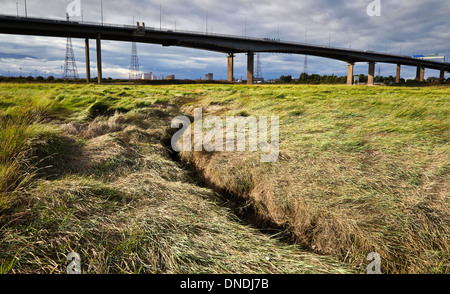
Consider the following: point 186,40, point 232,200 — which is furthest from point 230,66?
point 232,200

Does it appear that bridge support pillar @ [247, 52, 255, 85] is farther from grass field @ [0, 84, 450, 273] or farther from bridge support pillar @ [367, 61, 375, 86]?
grass field @ [0, 84, 450, 273]

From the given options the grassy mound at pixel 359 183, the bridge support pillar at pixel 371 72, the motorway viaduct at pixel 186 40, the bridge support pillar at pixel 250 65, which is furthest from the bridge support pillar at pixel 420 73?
the grassy mound at pixel 359 183

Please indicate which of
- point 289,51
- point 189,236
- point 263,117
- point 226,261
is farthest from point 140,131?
point 289,51

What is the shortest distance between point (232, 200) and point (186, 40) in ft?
139

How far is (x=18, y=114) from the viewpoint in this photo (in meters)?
5.84

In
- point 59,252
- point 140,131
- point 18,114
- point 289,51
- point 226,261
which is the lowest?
point 226,261

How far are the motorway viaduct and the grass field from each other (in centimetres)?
3715

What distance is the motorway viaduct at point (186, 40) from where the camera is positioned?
34188mm

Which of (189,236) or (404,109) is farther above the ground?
(404,109)

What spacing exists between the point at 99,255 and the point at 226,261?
4.05ft

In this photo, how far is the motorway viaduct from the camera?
34.2 m

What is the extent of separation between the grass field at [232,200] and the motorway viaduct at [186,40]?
37147 mm
